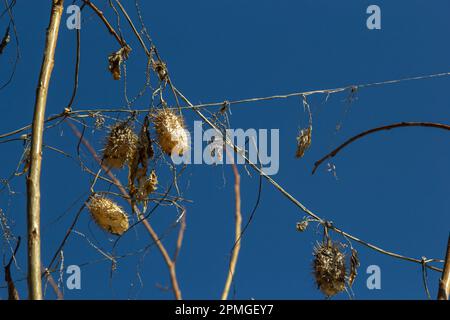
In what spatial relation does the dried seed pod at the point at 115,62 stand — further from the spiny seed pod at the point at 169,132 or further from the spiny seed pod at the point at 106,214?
the spiny seed pod at the point at 106,214

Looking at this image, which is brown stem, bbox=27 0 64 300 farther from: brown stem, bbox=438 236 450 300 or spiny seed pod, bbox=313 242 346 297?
spiny seed pod, bbox=313 242 346 297

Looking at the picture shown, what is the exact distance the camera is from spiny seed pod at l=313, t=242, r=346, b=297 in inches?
99.5

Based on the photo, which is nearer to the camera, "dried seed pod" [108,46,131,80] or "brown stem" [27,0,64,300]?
"brown stem" [27,0,64,300]

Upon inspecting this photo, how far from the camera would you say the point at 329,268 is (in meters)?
2.53

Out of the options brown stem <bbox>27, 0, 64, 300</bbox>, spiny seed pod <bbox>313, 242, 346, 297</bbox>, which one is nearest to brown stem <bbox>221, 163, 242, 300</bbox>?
brown stem <bbox>27, 0, 64, 300</bbox>

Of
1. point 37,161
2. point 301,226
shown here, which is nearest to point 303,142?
point 301,226

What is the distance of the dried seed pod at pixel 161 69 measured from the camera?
2266mm

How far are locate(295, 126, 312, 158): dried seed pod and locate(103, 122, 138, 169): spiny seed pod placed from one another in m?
0.49

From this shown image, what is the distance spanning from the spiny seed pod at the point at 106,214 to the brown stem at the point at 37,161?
700 millimetres
